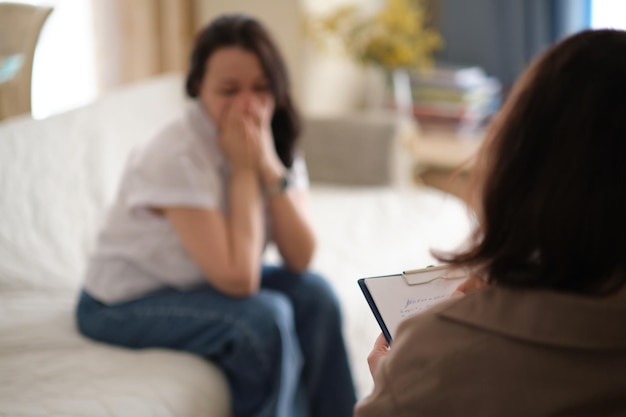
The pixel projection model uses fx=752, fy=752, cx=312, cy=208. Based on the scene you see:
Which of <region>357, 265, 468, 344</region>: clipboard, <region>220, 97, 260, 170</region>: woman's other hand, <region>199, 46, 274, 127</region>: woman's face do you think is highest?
<region>199, 46, 274, 127</region>: woman's face

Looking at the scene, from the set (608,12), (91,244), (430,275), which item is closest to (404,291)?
(430,275)

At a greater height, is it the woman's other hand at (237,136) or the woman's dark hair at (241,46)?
the woman's dark hair at (241,46)

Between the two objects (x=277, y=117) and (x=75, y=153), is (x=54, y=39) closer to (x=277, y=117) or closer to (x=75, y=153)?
(x=75, y=153)

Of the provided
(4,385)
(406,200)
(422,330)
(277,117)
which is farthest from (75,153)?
(422,330)

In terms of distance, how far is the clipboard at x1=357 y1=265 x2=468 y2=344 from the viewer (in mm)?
912

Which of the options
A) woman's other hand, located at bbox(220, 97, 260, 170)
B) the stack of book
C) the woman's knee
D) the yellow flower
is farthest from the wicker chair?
the stack of book

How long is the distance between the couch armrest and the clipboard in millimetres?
1682

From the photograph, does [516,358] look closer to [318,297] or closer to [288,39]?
[318,297]

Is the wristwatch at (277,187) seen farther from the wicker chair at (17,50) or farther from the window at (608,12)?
the window at (608,12)

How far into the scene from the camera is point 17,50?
6.50 ft

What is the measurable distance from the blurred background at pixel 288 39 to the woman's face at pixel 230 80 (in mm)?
961

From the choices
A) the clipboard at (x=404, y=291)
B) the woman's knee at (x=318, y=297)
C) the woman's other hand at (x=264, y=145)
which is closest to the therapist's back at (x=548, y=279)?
the clipboard at (x=404, y=291)

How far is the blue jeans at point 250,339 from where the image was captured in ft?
4.51

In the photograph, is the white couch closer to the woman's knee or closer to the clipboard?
the woman's knee
